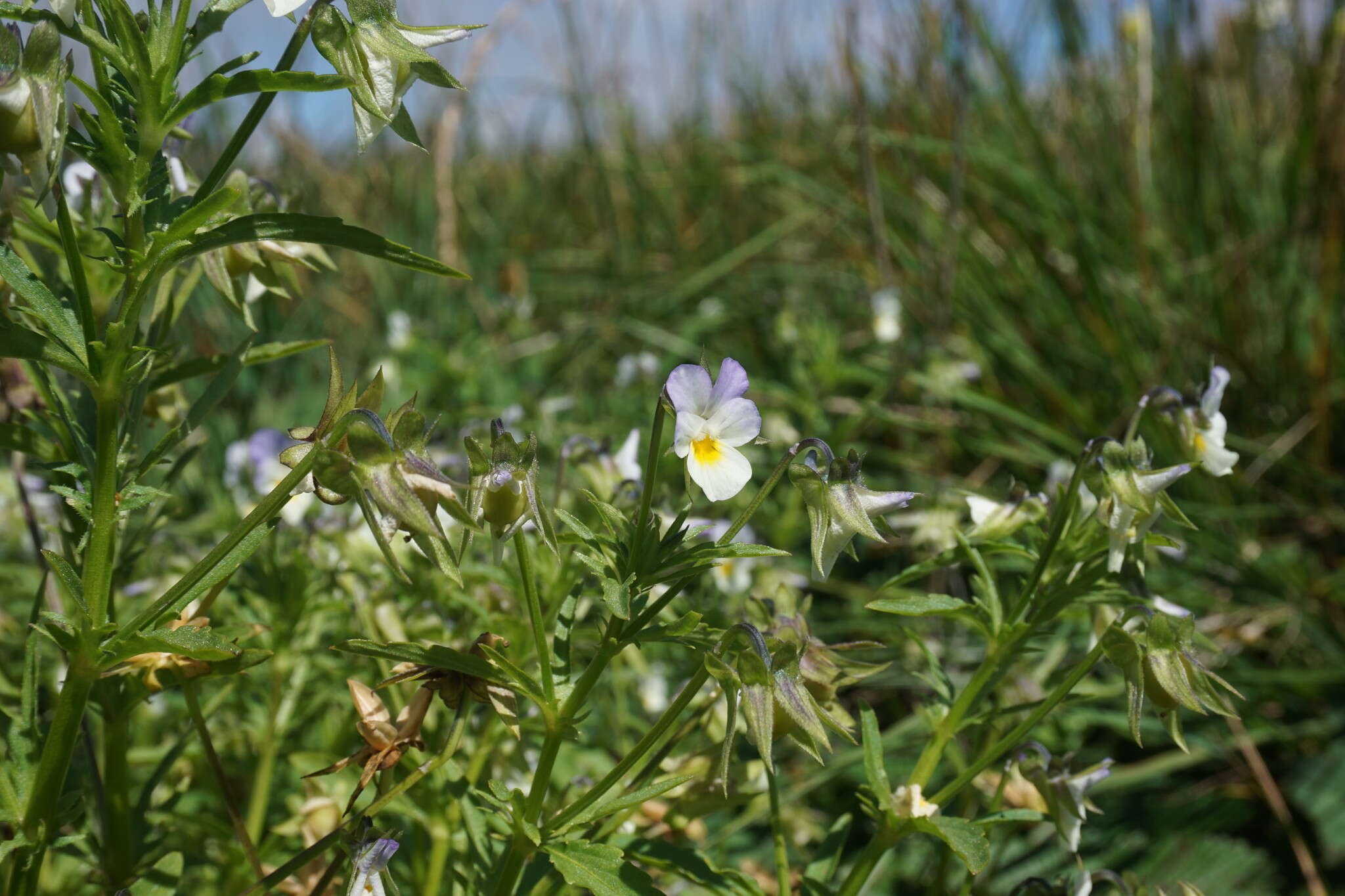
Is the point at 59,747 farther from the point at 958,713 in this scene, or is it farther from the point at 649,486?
the point at 958,713

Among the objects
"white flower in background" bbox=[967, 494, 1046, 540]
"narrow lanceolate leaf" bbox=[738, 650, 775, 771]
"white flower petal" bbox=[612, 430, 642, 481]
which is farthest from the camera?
"white flower petal" bbox=[612, 430, 642, 481]

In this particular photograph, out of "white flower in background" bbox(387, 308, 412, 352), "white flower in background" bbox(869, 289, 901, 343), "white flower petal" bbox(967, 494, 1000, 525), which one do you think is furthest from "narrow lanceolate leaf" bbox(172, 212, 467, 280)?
"white flower in background" bbox(869, 289, 901, 343)

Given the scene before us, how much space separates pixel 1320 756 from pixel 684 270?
243 centimetres

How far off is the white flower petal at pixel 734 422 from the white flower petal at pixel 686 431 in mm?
12

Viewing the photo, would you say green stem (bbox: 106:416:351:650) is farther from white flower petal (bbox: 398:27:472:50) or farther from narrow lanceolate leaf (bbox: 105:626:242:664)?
white flower petal (bbox: 398:27:472:50)

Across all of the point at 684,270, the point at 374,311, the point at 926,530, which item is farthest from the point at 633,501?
the point at 374,311

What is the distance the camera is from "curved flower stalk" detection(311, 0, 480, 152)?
68cm

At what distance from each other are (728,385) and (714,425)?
0.03 metres

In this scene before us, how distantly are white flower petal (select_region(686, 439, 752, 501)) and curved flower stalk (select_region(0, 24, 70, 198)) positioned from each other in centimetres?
45

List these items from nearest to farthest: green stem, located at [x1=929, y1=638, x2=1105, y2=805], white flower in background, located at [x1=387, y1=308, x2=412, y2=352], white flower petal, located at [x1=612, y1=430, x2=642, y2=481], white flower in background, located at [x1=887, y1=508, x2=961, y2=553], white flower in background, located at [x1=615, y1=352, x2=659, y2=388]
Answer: green stem, located at [x1=929, y1=638, x2=1105, y2=805] → white flower petal, located at [x1=612, y1=430, x2=642, y2=481] → white flower in background, located at [x1=887, y1=508, x2=961, y2=553] → white flower in background, located at [x1=615, y1=352, x2=659, y2=388] → white flower in background, located at [x1=387, y1=308, x2=412, y2=352]

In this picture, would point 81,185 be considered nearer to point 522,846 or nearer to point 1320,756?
point 522,846

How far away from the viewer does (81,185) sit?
105cm

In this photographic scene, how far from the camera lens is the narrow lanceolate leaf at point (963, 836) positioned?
815 millimetres

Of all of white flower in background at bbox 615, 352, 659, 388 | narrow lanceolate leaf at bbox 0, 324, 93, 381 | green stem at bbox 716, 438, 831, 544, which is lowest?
white flower in background at bbox 615, 352, 659, 388
